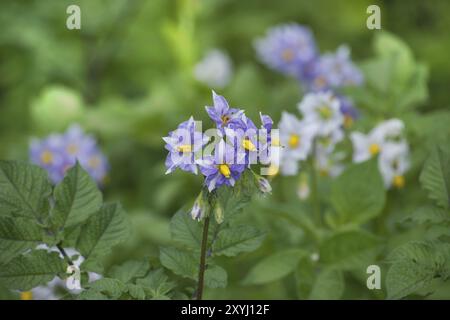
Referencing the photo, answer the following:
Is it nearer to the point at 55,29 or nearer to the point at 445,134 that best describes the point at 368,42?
the point at 55,29

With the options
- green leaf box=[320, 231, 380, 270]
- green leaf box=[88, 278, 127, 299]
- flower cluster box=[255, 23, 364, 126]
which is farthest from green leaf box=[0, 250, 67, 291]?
flower cluster box=[255, 23, 364, 126]

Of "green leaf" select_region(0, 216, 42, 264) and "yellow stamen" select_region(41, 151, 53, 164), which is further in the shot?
"yellow stamen" select_region(41, 151, 53, 164)

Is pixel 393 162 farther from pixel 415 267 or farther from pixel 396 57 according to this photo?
pixel 415 267

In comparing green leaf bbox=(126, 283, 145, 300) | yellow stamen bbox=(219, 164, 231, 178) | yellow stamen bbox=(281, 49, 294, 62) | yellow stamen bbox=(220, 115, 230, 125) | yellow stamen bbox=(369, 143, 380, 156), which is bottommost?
green leaf bbox=(126, 283, 145, 300)

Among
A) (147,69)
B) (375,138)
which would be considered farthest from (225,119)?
(147,69)

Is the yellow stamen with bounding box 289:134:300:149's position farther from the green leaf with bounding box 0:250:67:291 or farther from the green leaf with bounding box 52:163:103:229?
the green leaf with bounding box 0:250:67:291

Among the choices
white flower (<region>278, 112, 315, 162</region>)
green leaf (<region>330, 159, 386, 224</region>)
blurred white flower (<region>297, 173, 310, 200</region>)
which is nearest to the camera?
green leaf (<region>330, 159, 386, 224</region>)

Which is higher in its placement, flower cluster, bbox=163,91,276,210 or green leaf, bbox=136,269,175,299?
flower cluster, bbox=163,91,276,210

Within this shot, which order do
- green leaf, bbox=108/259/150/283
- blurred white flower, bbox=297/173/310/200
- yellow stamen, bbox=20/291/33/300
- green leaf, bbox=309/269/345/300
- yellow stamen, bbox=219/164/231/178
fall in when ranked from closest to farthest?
yellow stamen, bbox=219/164/231/178
green leaf, bbox=108/259/150/283
green leaf, bbox=309/269/345/300
yellow stamen, bbox=20/291/33/300
blurred white flower, bbox=297/173/310/200

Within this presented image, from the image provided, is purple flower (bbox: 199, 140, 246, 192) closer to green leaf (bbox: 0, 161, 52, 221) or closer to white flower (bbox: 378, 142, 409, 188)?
green leaf (bbox: 0, 161, 52, 221)
